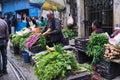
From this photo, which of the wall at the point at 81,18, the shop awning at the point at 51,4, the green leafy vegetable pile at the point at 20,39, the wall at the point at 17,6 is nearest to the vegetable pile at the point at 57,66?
the shop awning at the point at 51,4

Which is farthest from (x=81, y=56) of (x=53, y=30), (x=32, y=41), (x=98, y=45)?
(x=32, y=41)

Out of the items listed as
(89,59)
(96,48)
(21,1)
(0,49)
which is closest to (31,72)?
(0,49)

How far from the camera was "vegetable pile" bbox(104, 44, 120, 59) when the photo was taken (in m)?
7.45

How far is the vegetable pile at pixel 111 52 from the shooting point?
7449 millimetres

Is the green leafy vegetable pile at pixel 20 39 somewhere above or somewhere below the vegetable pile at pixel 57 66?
below

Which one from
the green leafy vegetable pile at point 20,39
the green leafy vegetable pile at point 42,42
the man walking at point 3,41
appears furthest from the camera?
the green leafy vegetable pile at point 20,39

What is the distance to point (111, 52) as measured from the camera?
748cm

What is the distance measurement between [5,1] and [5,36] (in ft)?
87.7

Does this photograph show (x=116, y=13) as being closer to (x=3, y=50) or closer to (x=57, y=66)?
(x=3, y=50)

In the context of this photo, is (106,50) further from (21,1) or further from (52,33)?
(21,1)

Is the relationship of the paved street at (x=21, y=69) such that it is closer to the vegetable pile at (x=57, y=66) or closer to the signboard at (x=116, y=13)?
the vegetable pile at (x=57, y=66)

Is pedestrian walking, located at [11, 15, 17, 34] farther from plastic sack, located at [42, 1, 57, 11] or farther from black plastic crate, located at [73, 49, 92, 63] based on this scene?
black plastic crate, located at [73, 49, 92, 63]

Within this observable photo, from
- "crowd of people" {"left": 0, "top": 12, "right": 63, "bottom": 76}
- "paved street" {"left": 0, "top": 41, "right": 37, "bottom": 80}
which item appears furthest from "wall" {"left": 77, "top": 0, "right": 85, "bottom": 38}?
"crowd of people" {"left": 0, "top": 12, "right": 63, "bottom": 76}

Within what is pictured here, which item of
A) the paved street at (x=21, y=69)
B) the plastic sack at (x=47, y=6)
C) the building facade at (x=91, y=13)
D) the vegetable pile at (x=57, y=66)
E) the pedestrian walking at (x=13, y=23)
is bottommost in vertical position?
the paved street at (x=21, y=69)
